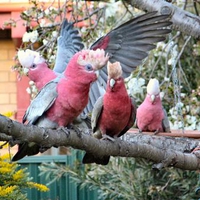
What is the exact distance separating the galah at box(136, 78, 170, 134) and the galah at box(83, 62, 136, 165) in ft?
3.09

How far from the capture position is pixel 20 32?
6.57 meters

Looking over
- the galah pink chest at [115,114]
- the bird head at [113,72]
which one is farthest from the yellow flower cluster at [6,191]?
the bird head at [113,72]

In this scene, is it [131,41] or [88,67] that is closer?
[88,67]

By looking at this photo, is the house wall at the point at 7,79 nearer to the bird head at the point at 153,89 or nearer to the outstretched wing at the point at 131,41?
the bird head at the point at 153,89

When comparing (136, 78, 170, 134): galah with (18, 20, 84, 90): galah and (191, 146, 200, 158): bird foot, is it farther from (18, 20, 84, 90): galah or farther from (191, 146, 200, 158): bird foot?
(191, 146, 200, 158): bird foot

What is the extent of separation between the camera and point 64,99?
303 cm

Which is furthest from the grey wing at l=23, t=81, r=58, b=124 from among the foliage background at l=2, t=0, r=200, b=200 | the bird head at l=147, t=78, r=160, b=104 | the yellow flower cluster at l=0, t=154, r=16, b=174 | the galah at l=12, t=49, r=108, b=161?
the foliage background at l=2, t=0, r=200, b=200

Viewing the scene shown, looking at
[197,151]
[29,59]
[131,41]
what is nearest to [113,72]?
[197,151]

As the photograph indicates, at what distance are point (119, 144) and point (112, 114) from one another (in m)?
0.29

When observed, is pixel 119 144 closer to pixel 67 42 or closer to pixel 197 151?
pixel 197 151

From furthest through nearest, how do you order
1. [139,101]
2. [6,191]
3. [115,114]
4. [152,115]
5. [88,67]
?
1. [139,101]
2. [152,115]
3. [6,191]
4. [115,114]
5. [88,67]

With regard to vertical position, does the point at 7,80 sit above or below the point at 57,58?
below

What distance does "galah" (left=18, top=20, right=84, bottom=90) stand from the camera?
3.56 m

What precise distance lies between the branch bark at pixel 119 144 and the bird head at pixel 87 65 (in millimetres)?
258
